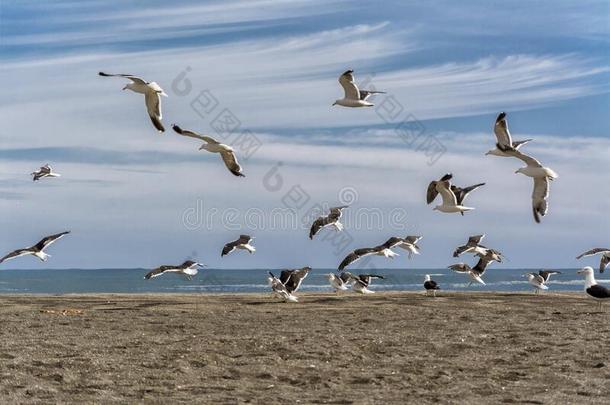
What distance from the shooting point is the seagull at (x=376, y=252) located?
2614cm

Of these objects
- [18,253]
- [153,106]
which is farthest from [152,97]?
[18,253]

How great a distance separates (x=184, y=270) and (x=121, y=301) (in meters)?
2.84

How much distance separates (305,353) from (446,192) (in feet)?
28.0

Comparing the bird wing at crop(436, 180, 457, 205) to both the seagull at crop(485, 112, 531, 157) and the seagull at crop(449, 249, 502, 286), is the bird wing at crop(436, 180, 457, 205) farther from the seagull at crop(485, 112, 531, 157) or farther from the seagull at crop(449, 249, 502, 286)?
the seagull at crop(449, 249, 502, 286)

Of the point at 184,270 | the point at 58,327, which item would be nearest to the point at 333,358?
the point at 58,327

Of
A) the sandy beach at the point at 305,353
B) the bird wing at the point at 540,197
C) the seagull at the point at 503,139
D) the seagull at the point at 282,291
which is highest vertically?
the seagull at the point at 503,139

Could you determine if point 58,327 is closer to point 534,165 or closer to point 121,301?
point 121,301

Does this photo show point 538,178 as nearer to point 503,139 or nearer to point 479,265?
point 503,139

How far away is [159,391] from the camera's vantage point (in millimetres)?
12453

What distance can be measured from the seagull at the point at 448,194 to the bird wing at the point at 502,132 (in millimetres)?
2243

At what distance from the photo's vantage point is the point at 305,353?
49.4 ft

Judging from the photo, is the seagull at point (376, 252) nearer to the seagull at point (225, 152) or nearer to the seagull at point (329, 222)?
the seagull at point (329, 222)

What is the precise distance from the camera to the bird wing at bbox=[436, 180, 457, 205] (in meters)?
22.3

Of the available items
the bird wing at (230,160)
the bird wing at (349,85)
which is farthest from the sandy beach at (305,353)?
the bird wing at (349,85)
